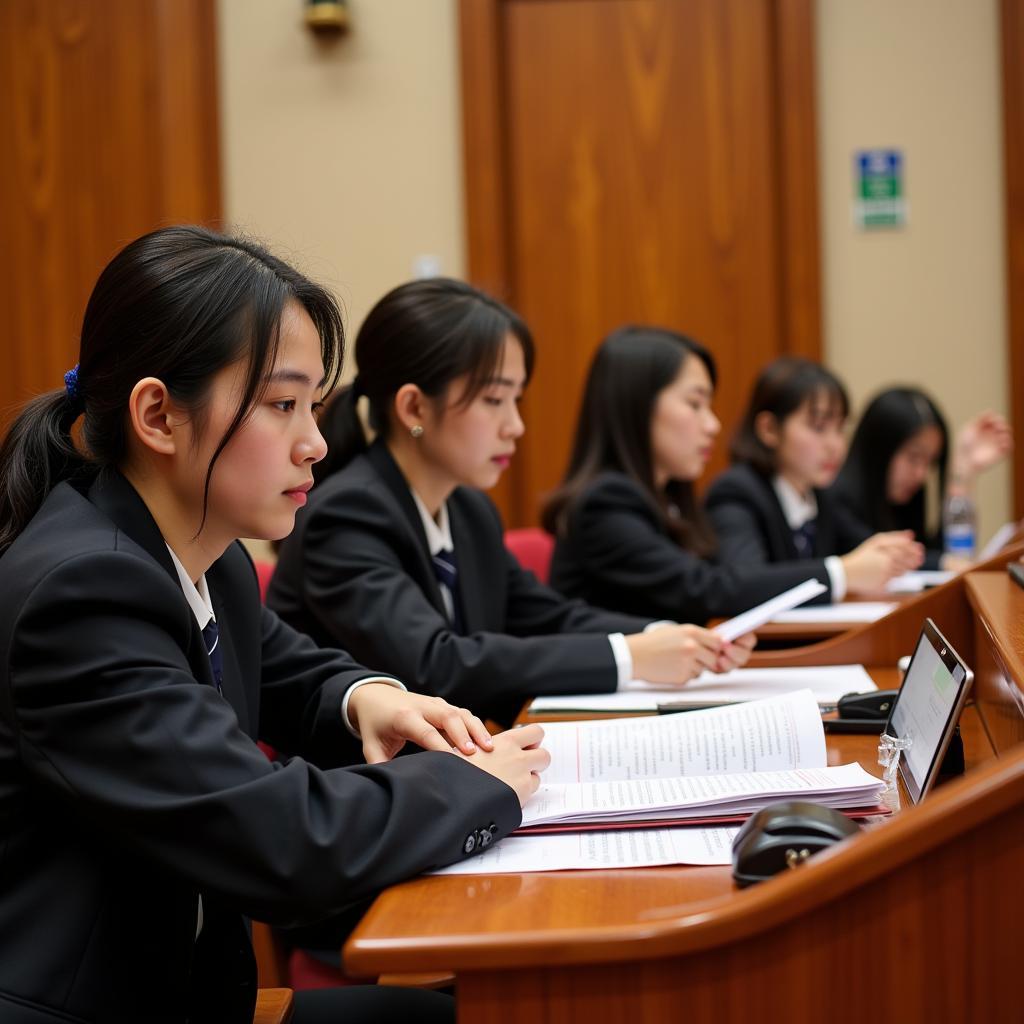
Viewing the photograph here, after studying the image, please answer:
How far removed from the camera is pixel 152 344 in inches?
41.6

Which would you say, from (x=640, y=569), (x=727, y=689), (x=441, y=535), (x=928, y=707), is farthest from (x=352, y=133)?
(x=928, y=707)

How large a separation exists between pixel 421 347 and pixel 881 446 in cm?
239

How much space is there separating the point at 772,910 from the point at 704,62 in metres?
3.87

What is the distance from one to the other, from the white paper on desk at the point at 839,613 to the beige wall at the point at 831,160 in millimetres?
1810

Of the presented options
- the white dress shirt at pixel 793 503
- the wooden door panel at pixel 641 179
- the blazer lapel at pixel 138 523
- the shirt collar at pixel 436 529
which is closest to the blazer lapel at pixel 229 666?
the blazer lapel at pixel 138 523

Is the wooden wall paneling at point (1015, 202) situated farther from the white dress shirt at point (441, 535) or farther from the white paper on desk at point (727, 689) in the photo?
the white dress shirt at point (441, 535)

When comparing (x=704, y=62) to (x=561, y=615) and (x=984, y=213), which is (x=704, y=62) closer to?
(x=984, y=213)

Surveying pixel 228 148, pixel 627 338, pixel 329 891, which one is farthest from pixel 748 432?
pixel 329 891

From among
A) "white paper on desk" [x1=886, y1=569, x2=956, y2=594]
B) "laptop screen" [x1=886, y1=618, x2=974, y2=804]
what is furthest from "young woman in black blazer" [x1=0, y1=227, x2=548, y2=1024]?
"white paper on desk" [x1=886, y1=569, x2=956, y2=594]

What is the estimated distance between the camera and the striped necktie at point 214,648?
1212mm

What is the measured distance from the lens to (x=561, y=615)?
2230 millimetres

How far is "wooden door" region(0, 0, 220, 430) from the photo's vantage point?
422 cm

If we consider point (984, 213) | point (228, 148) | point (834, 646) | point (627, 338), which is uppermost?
point (228, 148)

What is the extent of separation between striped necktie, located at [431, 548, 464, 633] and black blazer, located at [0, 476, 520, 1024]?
1.00 metres
